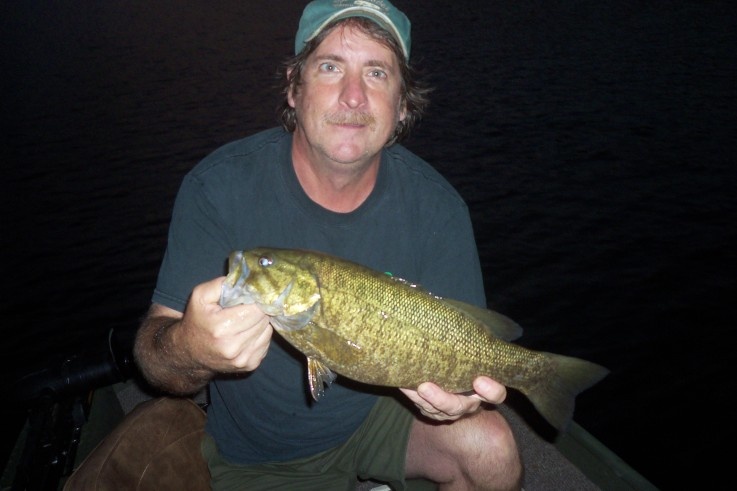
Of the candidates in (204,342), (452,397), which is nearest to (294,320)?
(204,342)

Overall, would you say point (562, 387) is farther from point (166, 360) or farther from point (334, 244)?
point (166, 360)

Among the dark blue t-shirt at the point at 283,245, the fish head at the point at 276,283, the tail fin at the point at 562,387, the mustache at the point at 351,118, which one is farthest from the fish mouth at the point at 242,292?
the tail fin at the point at 562,387

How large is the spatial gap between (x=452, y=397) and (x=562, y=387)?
2.26 feet

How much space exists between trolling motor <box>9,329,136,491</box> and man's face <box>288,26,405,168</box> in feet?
8.39

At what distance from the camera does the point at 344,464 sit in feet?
12.1

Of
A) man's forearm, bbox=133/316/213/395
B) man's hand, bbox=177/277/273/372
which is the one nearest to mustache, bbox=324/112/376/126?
man's hand, bbox=177/277/273/372

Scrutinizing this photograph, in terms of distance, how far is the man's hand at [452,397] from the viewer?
3043 mm

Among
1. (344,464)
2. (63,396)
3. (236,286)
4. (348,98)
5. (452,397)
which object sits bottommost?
(63,396)

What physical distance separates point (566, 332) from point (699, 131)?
996cm

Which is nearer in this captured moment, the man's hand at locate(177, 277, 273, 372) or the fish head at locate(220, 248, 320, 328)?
the man's hand at locate(177, 277, 273, 372)

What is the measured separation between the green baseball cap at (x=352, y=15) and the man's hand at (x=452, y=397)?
2133 mm

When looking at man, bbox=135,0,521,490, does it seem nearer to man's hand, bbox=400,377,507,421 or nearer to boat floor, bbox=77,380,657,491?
man's hand, bbox=400,377,507,421

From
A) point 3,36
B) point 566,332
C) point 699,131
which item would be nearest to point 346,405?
point 566,332

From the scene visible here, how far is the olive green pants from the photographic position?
3.56 meters
